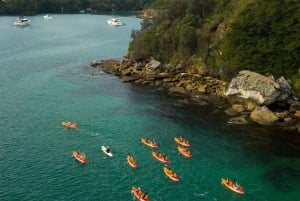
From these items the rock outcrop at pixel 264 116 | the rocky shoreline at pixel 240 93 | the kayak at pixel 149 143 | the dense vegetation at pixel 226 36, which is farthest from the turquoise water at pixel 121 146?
the dense vegetation at pixel 226 36

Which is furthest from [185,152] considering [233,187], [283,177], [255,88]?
[255,88]

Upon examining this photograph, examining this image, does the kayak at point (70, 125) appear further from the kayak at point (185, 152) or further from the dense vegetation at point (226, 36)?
the dense vegetation at point (226, 36)

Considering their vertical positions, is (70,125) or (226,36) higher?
(226,36)

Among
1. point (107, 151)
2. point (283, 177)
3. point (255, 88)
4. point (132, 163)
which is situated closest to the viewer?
point (283, 177)

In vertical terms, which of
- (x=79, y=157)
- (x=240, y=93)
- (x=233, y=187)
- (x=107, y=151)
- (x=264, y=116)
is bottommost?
(x=233, y=187)

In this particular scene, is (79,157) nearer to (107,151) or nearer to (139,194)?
(107,151)

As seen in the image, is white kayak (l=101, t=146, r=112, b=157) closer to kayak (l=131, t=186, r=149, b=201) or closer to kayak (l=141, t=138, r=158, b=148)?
kayak (l=141, t=138, r=158, b=148)

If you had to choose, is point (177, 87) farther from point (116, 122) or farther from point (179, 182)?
point (179, 182)
